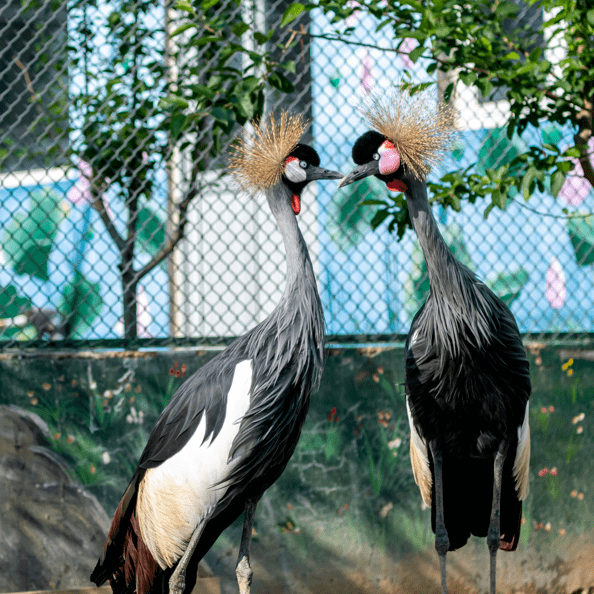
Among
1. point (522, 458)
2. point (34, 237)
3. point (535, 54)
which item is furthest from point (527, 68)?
point (34, 237)

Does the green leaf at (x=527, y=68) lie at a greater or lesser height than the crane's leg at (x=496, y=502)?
greater

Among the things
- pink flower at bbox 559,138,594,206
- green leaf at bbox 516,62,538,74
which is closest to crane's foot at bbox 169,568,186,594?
green leaf at bbox 516,62,538,74

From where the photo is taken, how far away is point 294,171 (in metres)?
2.66

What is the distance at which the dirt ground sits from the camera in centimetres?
344

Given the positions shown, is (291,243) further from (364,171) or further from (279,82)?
(279,82)

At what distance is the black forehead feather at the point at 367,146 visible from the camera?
105 inches

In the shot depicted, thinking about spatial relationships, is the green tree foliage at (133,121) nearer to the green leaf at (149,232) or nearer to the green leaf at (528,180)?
the green leaf at (149,232)

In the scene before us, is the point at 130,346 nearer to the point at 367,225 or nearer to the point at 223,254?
the point at 223,254

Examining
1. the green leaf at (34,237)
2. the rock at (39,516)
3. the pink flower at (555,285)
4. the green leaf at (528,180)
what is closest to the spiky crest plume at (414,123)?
the green leaf at (528,180)

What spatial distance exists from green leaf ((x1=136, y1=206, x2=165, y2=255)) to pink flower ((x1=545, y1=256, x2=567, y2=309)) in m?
2.25

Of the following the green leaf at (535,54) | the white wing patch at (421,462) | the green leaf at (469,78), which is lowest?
the white wing patch at (421,462)

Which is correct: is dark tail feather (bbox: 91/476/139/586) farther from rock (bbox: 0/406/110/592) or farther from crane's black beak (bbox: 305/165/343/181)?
crane's black beak (bbox: 305/165/343/181)

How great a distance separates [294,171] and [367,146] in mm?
303

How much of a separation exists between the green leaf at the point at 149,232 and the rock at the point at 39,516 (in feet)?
3.89
